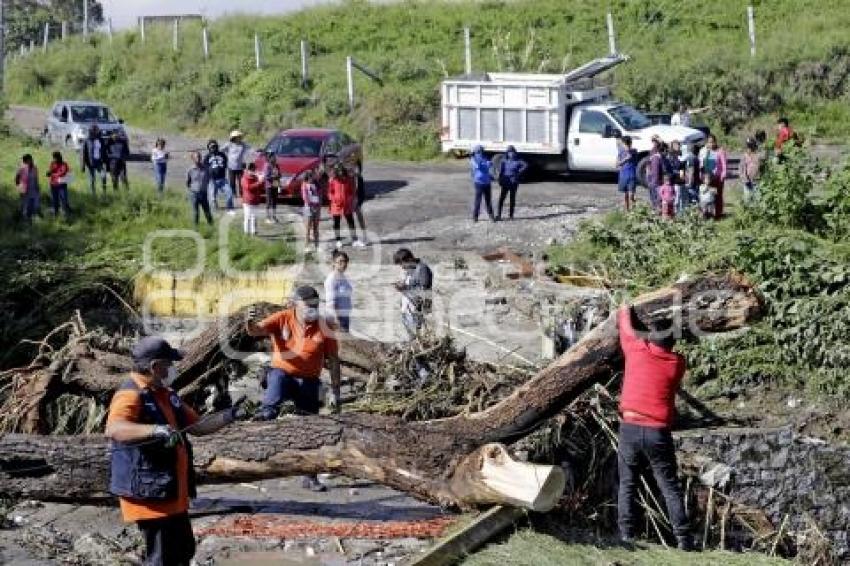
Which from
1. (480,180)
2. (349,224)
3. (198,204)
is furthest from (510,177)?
(198,204)

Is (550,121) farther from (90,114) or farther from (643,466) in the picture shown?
(643,466)

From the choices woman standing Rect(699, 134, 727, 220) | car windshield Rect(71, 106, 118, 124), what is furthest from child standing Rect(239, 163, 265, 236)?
car windshield Rect(71, 106, 118, 124)

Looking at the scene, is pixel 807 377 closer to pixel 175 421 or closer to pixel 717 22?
pixel 175 421

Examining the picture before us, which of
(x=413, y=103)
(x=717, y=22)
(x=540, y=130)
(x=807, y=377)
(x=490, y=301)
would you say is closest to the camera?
(x=807, y=377)

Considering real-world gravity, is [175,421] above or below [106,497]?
above

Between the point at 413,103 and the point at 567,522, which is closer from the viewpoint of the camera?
the point at 567,522

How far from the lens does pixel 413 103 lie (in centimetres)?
3284

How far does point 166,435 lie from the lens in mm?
7570

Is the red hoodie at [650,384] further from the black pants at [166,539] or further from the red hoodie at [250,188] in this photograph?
the red hoodie at [250,188]

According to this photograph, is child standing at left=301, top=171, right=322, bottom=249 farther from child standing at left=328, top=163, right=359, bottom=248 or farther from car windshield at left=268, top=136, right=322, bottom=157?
car windshield at left=268, top=136, right=322, bottom=157

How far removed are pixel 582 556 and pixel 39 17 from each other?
6269cm

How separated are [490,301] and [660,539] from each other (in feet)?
21.8

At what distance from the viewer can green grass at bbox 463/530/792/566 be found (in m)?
9.09

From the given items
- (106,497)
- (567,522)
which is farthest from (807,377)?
(106,497)
